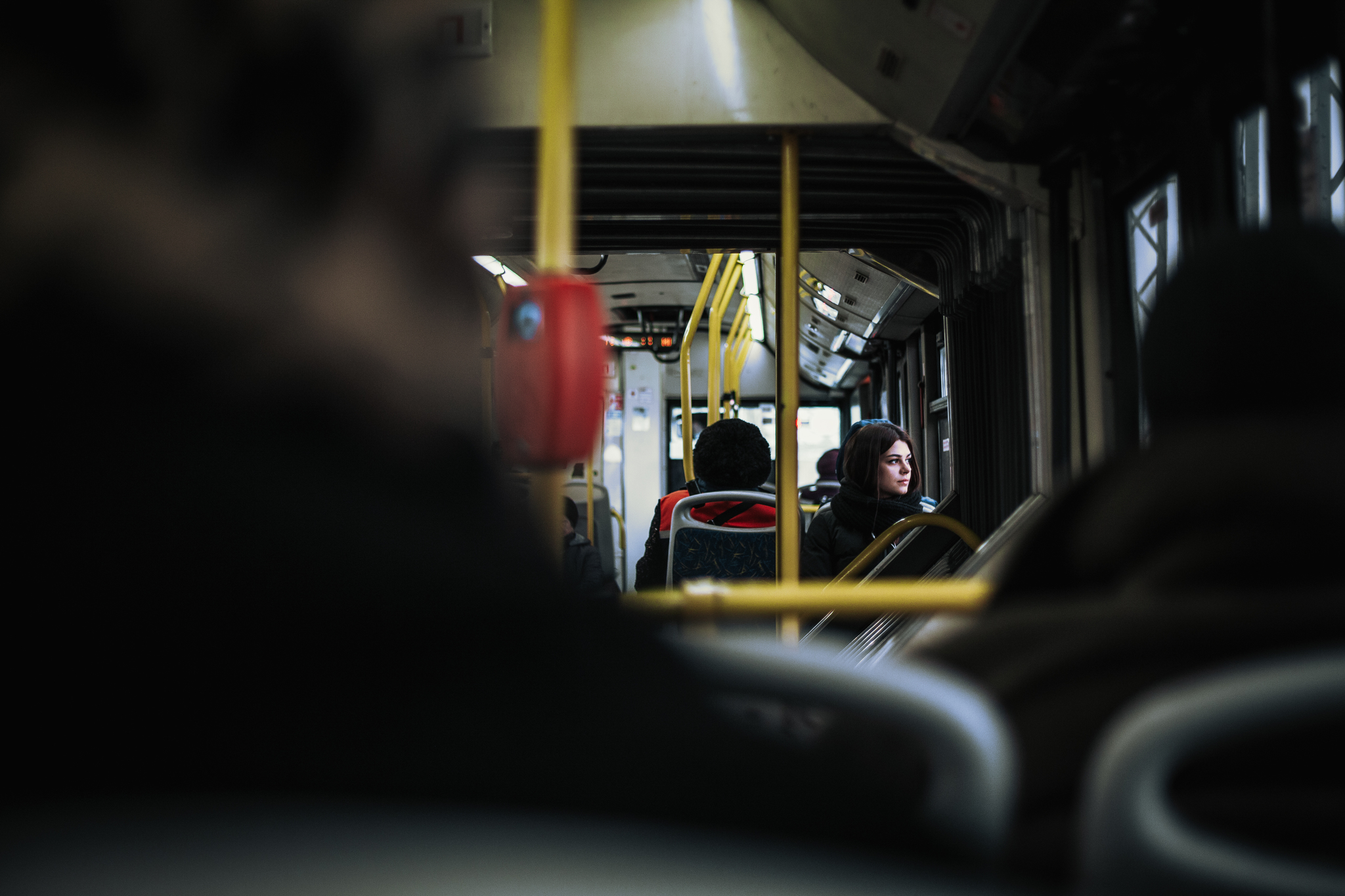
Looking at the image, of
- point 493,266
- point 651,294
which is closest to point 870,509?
point 493,266

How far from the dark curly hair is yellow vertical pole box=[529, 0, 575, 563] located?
8.59 ft

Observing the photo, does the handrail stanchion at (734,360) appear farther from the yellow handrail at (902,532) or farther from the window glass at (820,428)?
the yellow handrail at (902,532)

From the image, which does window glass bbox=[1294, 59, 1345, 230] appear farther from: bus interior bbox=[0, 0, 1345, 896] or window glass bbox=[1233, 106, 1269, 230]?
bus interior bbox=[0, 0, 1345, 896]

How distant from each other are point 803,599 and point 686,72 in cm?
171

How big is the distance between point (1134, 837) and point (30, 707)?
685 millimetres

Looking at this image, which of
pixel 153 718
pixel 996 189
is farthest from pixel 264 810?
pixel 996 189

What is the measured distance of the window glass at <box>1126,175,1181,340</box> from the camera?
2.08 metres

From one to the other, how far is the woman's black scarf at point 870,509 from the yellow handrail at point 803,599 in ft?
8.56

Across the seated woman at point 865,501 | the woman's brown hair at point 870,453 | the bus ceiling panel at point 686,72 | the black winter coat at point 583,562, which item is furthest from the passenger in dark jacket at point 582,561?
the bus ceiling panel at point 686,72

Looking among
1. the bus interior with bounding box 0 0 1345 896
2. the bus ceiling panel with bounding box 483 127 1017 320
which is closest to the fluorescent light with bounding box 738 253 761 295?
the bus ceiling panel with bounding box 483 127 1017 320

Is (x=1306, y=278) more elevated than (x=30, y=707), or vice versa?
(x=1306, y=278)

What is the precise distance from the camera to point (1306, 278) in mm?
806

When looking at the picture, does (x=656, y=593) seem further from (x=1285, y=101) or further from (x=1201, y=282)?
(x=1285, y=101)

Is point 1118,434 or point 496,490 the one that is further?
point 1118,434
